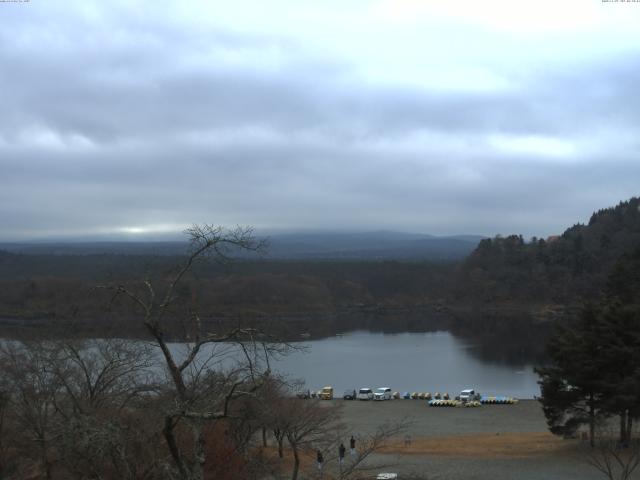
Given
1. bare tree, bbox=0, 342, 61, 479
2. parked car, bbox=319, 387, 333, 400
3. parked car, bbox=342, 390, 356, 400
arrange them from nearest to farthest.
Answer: bare tree, bbox=0, 342, 61, 479, parked car, bbox=319, 387, 333, 400, parked car, bbox=342, 390, 356, 400

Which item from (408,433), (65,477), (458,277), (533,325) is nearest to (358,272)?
(458,277)

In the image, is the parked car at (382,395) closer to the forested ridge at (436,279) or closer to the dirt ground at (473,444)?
the dirt ground at (473,444)

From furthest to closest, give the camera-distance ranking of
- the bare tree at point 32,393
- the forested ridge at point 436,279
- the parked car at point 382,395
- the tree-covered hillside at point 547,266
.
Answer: the tree-covered hillside at point 547,266 < the forested ridge at point 436,279 < the parked car at point 382,395 < the bare tree at point 32,393

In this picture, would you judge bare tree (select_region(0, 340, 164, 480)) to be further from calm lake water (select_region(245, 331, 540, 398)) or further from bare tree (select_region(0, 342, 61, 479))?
calm lake water (select_region(245, 331, 540, 398))

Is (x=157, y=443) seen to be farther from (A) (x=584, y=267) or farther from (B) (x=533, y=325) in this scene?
(A) (x=584, y=267)

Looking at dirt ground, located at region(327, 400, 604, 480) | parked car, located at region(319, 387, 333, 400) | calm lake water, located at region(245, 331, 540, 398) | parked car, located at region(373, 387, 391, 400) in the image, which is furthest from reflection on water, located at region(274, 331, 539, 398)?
dirt ground, located at region(327, 400, 604, 480)

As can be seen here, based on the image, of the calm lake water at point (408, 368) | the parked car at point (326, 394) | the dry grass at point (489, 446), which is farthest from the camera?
the calm lake water at point (408, 368)

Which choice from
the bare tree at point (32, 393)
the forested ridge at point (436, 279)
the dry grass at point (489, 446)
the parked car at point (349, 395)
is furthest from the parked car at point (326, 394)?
the forested ridge at point (436, 279)

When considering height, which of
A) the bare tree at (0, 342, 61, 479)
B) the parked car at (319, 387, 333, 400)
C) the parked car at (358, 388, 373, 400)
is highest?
the bare tree at (0, 342, 61, 479)
